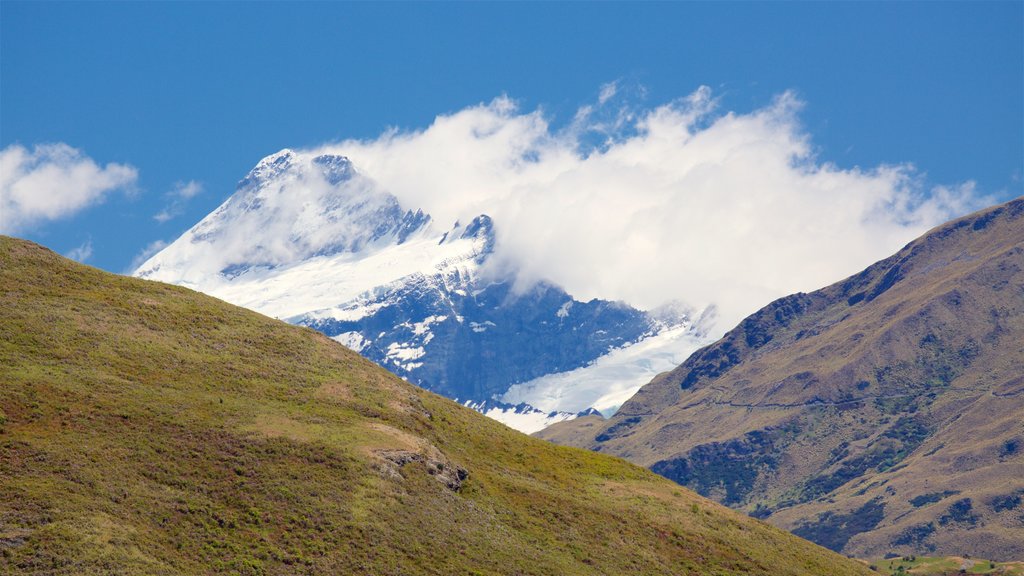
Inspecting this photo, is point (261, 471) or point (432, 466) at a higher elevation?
point (261, 471)

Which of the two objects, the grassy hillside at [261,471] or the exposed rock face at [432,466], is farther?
the exposed rock face at [432,466]

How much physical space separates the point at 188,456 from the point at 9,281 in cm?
3776

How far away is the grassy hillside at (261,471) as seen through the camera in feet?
289

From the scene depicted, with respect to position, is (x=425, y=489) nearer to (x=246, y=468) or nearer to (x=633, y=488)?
(x=246, y=468)

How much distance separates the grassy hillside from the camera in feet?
289

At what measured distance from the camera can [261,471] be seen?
326 feet

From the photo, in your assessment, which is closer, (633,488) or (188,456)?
(188,456)

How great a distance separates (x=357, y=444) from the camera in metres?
108

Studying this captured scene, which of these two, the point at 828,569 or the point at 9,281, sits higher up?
the point at 9,281

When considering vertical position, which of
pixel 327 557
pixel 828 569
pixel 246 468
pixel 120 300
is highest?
pixel 120 300

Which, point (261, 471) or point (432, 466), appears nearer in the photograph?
point (261, 471)

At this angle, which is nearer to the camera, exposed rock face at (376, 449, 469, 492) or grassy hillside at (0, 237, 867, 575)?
grassy hillside at (0, 237, 867, 575)

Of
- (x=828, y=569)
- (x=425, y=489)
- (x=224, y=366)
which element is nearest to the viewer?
(x=425, y=489)

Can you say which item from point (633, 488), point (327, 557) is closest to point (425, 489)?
point (327, 557)
